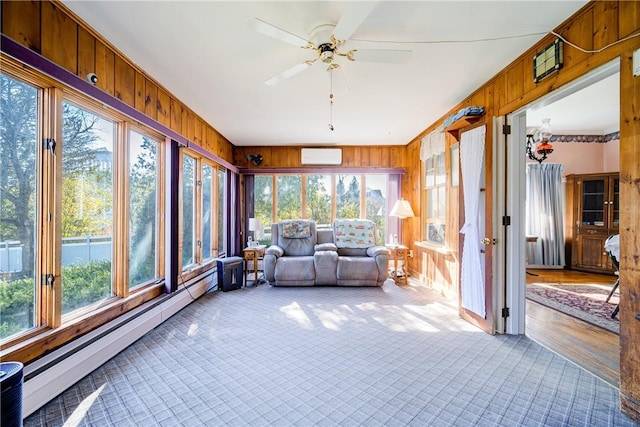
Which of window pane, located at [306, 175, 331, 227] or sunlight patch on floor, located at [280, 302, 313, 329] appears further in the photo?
window pane, located at [306, 175, 331, 227]

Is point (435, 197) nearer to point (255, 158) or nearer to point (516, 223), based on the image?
point (516, 223)

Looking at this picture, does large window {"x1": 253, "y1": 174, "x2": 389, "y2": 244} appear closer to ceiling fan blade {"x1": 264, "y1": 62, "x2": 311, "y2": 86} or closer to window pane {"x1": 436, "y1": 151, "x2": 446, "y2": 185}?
window pane {"x1": 436, "y1": 151, "x2": 446, "y2": 185}

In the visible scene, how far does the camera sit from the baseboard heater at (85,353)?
5.31 feet

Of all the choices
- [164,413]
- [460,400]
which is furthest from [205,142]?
[460,400]

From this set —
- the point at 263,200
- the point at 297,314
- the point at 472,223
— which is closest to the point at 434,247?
the point at 472,223

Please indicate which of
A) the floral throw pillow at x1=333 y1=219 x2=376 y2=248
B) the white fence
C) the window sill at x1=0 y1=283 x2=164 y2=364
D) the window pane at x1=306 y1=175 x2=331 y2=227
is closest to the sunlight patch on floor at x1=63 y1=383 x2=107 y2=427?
the window sill at x1=0 y1=283 x2=164 y2=364

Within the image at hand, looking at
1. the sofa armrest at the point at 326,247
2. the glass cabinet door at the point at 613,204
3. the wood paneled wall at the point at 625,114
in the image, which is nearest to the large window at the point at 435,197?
the sofa armrest at the point at 326,247

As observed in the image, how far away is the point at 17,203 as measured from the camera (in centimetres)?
169

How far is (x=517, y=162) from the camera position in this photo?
2.56 metres

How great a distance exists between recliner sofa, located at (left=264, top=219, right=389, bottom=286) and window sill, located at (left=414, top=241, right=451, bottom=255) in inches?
27.2

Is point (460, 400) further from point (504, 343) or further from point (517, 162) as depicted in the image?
point (517, 162)

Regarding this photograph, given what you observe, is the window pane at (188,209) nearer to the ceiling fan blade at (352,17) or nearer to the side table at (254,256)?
the side table at (254,256)

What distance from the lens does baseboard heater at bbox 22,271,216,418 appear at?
1.62 m

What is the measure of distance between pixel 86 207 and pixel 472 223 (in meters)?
3.49
